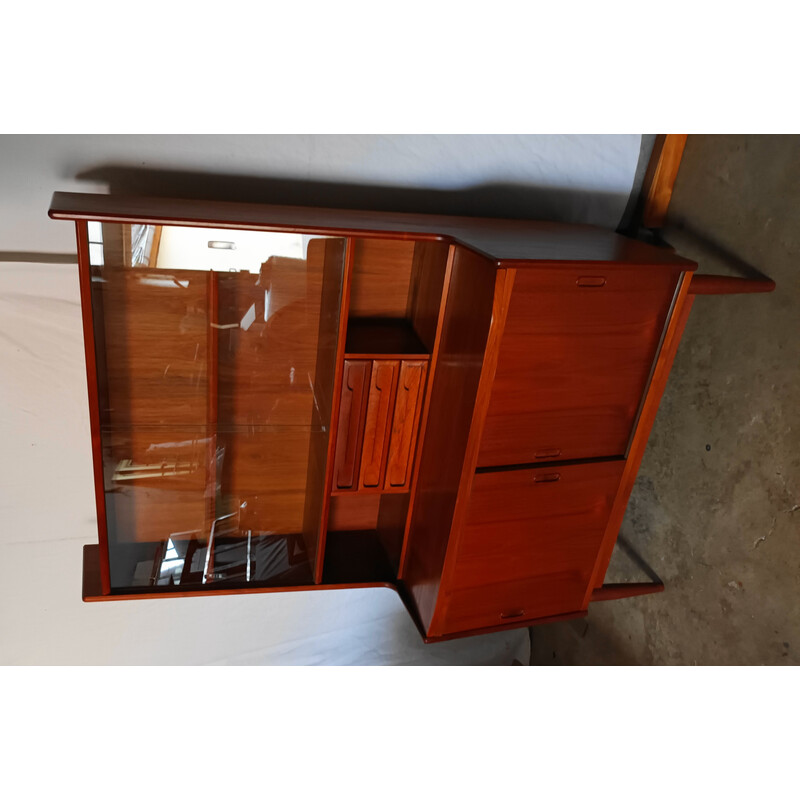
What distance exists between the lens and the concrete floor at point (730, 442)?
5.62ft

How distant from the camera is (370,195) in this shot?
6.05 feet

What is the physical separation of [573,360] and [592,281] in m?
0.19

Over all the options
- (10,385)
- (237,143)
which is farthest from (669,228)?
(10,385)

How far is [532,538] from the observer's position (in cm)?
180

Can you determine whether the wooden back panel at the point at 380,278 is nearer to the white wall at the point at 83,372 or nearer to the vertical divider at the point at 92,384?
the white wall at the point at 83,372

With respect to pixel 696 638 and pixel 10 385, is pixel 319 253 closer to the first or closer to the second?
pixel 10 385

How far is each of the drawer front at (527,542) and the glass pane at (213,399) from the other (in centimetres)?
42

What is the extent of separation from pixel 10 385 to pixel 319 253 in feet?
3.08

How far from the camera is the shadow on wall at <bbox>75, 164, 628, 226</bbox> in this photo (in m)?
1.67

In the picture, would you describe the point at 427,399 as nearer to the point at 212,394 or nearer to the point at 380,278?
the point at 380,278

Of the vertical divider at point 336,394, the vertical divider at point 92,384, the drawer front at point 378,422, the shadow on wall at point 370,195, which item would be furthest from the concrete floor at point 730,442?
the vertical divider at point 92,384

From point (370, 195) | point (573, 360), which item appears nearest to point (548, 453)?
point (573, 360)

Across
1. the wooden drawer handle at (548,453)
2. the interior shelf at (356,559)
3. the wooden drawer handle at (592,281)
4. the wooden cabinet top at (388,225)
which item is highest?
the wooden cabinet top at (388,225)

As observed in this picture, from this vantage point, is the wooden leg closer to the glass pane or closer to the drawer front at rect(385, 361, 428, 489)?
the drawer front at rect(385, 361, 428, 489)
